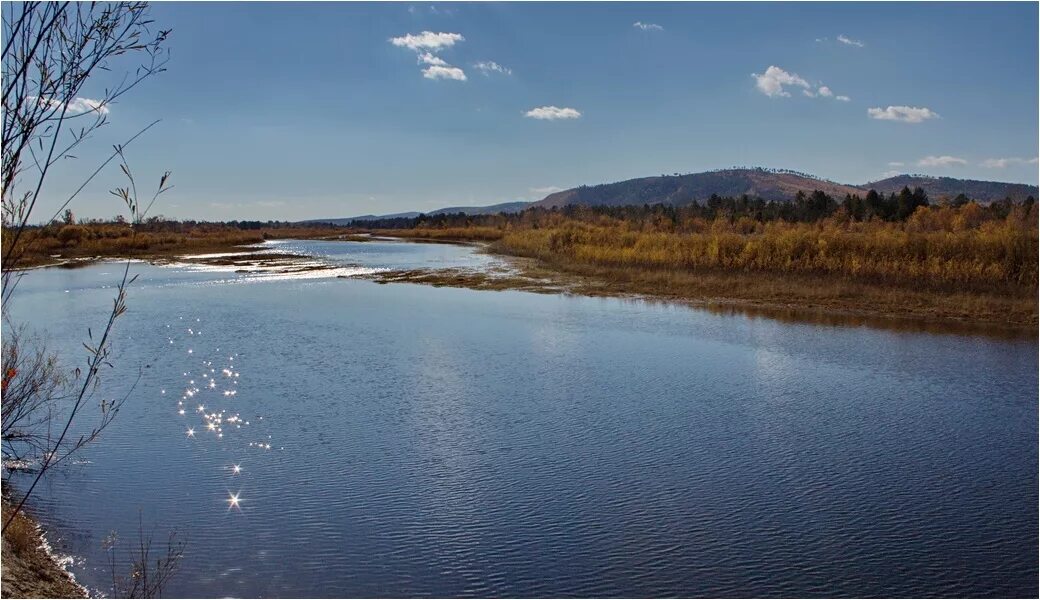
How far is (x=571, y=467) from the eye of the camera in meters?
7.84

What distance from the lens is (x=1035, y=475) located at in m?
7.73

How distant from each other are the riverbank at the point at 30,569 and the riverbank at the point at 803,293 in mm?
15579

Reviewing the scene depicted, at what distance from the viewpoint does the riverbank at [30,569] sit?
479 cm

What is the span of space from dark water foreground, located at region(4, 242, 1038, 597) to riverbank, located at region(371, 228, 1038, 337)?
2521mm

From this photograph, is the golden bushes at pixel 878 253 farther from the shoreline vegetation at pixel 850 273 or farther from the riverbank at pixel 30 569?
the riverbank at pixel 30 569

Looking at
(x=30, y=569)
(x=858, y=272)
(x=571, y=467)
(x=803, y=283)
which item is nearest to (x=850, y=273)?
(x=858, y=272)

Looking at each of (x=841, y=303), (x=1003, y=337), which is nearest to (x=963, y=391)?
(x=1003, y=337)

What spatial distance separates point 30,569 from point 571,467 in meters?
4.47

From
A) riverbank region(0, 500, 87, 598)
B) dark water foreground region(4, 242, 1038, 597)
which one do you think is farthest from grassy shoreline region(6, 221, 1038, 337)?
riverbank region(0, 500, 87, 598)

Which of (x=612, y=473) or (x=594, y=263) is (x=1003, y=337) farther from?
(x=594, y=263)

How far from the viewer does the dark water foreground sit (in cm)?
572

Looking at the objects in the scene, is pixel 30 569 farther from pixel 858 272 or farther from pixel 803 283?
pixel 858 272

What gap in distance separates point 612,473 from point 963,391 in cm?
624

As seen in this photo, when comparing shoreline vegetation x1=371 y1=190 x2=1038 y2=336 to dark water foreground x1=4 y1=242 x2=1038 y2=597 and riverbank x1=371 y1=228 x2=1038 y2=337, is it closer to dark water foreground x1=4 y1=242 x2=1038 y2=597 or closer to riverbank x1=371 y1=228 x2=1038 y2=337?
riverbank x1=371 y1=228 x2=1038 y2=337
